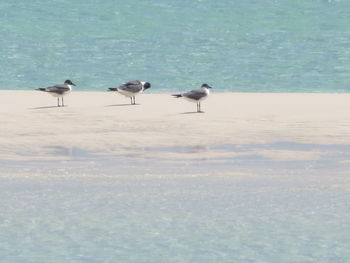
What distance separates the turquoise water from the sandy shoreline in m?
Answer: 7.12

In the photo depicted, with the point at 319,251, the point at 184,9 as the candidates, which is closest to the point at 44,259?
the point at 319,251

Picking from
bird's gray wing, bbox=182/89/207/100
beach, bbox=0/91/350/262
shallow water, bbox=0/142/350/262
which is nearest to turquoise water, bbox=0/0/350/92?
bird's gray wing, bbox=182/89/207/100

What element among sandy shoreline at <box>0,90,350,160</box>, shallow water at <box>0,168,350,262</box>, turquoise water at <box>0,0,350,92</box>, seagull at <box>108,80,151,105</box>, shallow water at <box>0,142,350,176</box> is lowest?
shallow water at <box>0,168,350,262</box>

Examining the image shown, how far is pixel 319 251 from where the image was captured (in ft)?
32.3

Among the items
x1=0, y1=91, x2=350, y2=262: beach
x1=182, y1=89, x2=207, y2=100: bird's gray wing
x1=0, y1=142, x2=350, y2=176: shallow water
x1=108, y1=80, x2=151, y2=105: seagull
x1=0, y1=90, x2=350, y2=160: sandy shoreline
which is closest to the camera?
x1=0, y1=91, x2=350, y2=262: beach

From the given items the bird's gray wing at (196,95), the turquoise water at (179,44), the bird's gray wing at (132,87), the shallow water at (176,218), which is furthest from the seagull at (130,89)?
the shallow water at (176,218)

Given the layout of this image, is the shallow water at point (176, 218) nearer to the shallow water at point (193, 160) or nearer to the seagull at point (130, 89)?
the shallow water at point (193, 160)

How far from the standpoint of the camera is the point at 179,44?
43844 mm

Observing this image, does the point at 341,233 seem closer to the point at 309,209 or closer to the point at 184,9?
the point at 309,209

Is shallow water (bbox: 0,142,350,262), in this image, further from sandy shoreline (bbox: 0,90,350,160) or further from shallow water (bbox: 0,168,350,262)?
sandy shoreline (bbox: 0,90,350,160)

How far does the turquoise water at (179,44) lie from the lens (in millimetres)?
34906

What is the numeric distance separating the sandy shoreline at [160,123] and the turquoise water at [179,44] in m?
7.12

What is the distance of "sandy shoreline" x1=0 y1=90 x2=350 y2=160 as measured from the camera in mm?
17109

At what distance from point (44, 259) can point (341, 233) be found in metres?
3.01
